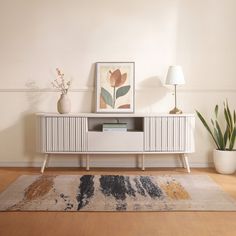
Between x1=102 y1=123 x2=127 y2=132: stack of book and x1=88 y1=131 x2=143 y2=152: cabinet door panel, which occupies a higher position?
x1=102 y1=123 x2=127 y2=132: stack of book

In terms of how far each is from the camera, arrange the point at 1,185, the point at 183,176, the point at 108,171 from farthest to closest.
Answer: the point at 108,171
the point at 183,176
the point at 1,185

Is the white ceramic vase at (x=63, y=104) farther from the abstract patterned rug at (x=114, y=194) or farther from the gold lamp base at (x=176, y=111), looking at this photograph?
the gold lamp base at (x=176, y=111)

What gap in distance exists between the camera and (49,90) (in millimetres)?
3486

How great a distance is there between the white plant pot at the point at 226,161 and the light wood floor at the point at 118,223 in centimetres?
113

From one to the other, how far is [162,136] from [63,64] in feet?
4.02

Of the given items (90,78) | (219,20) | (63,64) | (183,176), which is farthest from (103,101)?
(219,20)

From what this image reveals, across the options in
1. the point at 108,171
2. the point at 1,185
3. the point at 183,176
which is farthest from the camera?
the point at 108,171

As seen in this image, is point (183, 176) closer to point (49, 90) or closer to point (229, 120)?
point (229, 120)

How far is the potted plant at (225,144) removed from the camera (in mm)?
3205

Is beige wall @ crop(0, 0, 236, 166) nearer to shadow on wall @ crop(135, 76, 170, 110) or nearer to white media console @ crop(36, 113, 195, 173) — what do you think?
shadow on wall @ crop(135, 76, 170, 110)

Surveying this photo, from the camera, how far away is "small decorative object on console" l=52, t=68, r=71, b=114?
10.7 ft

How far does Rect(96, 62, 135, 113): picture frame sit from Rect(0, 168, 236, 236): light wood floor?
1.48 meters

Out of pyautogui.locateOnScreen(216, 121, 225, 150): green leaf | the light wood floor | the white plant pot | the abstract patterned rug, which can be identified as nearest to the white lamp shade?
pyautogui.locateOnScreen(216, 121, 225, 150): green leaf

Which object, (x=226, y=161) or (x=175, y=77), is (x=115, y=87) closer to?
(x=175, y=77)
